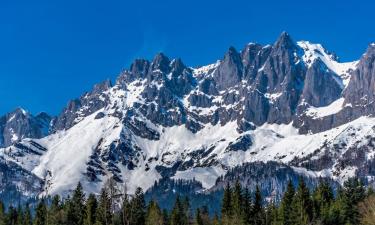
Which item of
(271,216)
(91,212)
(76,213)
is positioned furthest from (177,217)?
(76,213)

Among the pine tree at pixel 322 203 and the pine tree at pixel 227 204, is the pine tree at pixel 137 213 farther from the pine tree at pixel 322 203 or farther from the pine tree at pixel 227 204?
the pine tree at pixel 322 203

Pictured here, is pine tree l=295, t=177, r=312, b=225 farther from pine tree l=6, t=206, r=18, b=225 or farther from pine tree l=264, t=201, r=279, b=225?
pine tree l=6, t=206, r=18, b=225

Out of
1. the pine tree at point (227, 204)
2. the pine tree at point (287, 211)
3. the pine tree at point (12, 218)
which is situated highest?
the pine tree at point (12, 218)

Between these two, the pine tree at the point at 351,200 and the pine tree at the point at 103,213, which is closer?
the pine tree at the point at 103,213

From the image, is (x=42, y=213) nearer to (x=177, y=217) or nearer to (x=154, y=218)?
(x=154, y=218)

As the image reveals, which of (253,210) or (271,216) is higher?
(253,210)

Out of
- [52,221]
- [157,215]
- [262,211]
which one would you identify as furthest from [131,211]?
[262,211]

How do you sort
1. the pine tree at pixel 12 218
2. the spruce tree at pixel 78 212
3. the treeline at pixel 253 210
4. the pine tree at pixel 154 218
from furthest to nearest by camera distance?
1. the pine tree at pixel 12 218
2. the spruce tree at pixel 78 212
3. the pine tree at pixel 154 218
4. the treeline at pixel 253 210

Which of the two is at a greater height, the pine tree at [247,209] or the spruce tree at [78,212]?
the spruce tree at [78,212]

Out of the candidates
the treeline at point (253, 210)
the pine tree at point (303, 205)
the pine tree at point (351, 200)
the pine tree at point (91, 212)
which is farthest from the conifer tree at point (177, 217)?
the pine tree at point (351, 200)

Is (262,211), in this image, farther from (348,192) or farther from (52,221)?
(52,221)

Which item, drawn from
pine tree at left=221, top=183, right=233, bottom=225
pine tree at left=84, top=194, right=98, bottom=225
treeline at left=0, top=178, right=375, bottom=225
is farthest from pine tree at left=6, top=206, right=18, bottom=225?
pine tree at left=221, top=183, right=233, bottom=225

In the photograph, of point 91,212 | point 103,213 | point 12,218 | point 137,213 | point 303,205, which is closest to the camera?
point 303,205

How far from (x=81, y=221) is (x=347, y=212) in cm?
6179
